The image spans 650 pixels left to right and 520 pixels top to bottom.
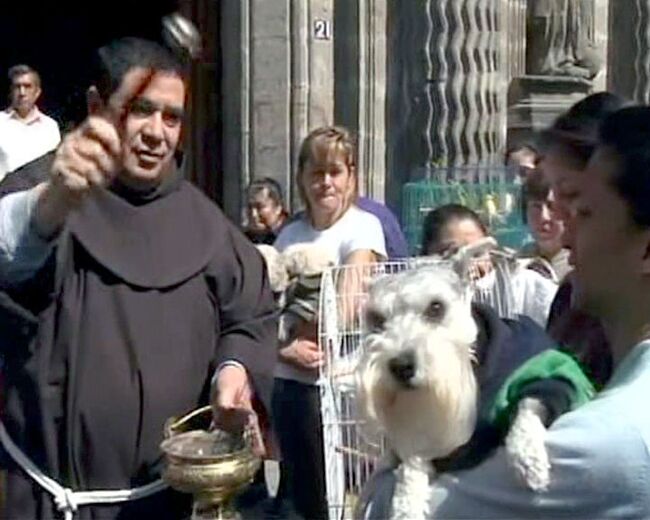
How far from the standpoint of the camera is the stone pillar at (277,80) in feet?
37.8

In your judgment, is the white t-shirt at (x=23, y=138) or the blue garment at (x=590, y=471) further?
the white t-shirt at (x=23, y=138)

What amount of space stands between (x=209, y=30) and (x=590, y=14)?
3.25 m

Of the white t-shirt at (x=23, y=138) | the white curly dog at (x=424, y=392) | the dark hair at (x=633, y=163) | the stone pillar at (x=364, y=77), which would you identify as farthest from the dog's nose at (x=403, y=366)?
the stone pillar at (x=364, y=77)

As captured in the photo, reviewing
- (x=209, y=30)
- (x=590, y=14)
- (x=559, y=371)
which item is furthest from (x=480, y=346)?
(x=209, y=30)

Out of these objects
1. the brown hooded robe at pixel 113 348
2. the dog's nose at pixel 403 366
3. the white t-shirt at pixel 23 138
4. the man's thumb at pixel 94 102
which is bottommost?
the white t-shirt at pixel 23 138

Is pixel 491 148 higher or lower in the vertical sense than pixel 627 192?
lower

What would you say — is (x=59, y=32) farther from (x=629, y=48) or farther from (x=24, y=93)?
(x=629, y=48)

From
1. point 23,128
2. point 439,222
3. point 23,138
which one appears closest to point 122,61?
point 439,222

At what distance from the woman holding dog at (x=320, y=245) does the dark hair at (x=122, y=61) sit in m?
2.55

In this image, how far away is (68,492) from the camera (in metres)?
3.40

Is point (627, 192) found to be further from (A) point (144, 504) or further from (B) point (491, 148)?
(B) point (491, 148)

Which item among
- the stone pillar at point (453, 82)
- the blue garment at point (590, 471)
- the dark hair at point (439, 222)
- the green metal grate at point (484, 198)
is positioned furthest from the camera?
the stone pillar at point (453, 82)

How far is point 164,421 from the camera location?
3430mm

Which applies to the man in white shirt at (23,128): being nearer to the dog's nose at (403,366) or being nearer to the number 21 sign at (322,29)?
the number 21 sign at (322,29)
